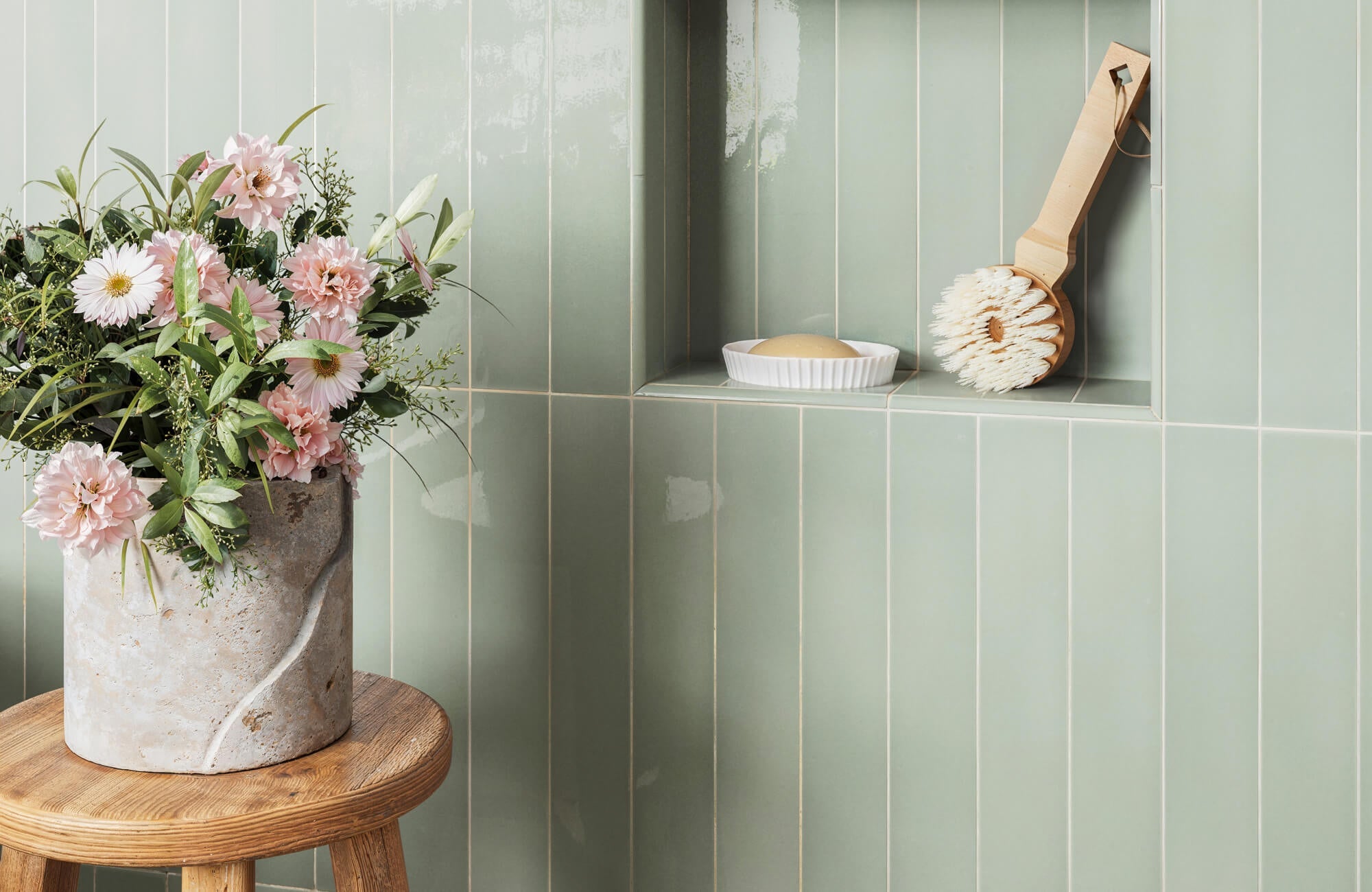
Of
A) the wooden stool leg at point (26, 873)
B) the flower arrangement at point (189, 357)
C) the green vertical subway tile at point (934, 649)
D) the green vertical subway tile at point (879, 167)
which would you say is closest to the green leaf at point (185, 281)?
the flower arrangement at point (189, 357)

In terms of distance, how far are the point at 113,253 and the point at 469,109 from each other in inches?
23.0

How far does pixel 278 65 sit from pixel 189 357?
0.72m

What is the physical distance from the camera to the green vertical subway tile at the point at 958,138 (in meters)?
1.37

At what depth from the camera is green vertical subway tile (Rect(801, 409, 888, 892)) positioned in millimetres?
1252

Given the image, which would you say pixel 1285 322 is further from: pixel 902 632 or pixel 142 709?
pixel 142 709

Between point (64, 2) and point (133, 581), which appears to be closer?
point (133, 581)

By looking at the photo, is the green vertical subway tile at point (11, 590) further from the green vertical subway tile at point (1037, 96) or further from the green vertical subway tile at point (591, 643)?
the green vertical subway tile at point (1037, 96)

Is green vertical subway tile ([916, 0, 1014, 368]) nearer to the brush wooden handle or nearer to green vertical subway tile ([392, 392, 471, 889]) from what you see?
the brush wooden handle

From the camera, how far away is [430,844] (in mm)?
1447

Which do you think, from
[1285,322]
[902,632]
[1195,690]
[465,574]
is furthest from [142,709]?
[1285,322]

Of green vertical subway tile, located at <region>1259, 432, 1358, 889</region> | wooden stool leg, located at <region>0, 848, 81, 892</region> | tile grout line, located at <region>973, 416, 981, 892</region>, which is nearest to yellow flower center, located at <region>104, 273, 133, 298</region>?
wooden stool leg, located at <region>0, 848, 81, 892</region>

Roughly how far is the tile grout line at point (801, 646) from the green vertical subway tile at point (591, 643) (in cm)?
20

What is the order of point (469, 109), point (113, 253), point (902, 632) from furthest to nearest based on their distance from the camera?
point (469, 109)
point (902, 632)
point (113, 253)

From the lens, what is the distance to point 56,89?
1.50 metres
